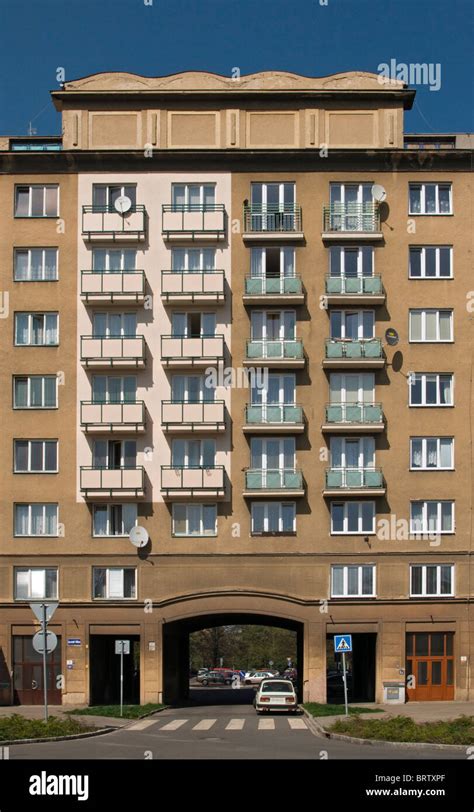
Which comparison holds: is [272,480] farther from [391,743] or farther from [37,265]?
[391,743]

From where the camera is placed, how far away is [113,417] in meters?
60.6

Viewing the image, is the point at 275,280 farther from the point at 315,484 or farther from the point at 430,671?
the point at 430,671

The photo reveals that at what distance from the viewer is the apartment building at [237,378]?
2361 inches

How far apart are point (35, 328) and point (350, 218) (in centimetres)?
1602

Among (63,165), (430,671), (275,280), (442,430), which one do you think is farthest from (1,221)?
(430,671)

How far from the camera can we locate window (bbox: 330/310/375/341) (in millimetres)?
61594

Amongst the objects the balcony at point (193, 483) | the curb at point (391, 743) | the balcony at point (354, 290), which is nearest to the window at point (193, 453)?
the balcony at point (193, 483)

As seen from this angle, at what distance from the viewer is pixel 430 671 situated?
5966 centimetres

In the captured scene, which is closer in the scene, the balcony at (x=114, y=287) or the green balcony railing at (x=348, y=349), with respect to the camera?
the green balcony railing at (x=348, y=349)

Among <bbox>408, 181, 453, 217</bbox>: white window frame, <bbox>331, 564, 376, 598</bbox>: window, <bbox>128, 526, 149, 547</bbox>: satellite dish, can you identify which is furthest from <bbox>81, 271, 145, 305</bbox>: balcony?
<bbox>331, 564, 376, 598</bbox>: window

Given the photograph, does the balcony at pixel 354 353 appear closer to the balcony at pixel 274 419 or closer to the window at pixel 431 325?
the window at pixel 431 325

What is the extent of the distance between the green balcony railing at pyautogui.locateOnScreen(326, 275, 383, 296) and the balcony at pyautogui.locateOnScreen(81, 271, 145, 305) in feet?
Result: 29.5

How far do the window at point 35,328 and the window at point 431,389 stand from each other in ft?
56.6

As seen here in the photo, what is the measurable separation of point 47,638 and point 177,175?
27.4 meters
